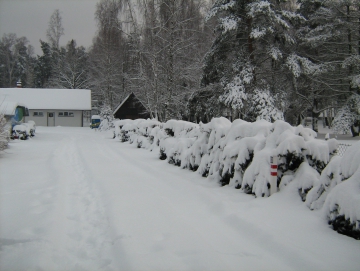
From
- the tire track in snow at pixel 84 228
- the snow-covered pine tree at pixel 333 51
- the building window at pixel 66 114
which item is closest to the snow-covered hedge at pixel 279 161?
the tire track in snow at pixel 84 228

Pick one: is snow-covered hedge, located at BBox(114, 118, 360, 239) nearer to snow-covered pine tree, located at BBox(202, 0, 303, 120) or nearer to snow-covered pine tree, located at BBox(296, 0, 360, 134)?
snow-covered pine tree, located at BBox(202, 0, 303, 120)

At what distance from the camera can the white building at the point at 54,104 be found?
45250 millimetres

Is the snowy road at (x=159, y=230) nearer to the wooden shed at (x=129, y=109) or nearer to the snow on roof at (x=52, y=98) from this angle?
the wooden shed at (x=129, y=109)

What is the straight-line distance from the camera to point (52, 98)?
46.1 m

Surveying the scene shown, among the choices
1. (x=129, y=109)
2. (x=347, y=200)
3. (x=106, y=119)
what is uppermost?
(x=129, y=109)

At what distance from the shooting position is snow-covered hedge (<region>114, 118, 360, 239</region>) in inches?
186

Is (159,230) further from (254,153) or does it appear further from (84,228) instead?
(254,153)

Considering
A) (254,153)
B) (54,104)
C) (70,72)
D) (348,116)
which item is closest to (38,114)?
(54,104)

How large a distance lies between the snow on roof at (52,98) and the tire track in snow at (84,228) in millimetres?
40294

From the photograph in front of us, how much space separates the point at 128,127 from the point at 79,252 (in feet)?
56.2

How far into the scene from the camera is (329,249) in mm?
3982

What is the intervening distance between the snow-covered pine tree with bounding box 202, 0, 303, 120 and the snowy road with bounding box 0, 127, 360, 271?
11.9 m

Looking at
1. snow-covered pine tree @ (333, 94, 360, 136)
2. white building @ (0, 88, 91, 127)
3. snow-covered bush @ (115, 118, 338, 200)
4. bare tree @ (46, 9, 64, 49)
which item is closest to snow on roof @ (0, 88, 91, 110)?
white building @ (0, 88, 91, 127)

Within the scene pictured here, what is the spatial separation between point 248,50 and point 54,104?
35542 millimetres
